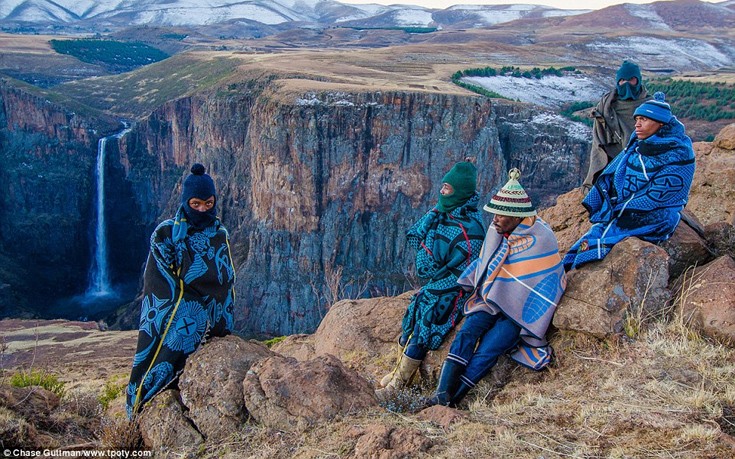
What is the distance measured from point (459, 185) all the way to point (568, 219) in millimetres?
2248

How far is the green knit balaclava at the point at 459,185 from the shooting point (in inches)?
180

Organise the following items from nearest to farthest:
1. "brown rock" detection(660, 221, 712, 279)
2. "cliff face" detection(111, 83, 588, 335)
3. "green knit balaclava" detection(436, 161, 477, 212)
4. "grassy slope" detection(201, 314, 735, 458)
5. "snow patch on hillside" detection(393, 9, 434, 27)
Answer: "grassy slope" detection(201, 314, 735, 458), "green knit balaclava" detection(436, 161, 477, 212), "brown rock" detection(660, 221, 712, 279), "cliff face" detection(111, 83, 588, 335), "snow patch on hillside" detection(393, 9, 434, 27)

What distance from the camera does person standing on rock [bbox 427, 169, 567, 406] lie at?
4227 millimetres

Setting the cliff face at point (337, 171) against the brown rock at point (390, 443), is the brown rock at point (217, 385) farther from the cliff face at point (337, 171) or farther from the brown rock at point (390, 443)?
the cliff face at point (337, 171)

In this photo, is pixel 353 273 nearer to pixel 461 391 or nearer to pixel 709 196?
pixel 709 196

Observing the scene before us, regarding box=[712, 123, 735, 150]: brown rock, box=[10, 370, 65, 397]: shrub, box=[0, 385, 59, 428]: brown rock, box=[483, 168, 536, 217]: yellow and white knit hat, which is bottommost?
box=[10, 370, 65, 397]: shrub

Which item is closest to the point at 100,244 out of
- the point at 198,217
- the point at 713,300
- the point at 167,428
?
the point at 198,217

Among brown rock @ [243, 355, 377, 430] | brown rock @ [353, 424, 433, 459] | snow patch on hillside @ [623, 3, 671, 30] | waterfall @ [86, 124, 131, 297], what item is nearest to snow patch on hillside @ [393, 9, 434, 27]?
snow patch on hillside @ [623, 3, 671, 30]

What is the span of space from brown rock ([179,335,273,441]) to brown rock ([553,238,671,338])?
2.30 meters

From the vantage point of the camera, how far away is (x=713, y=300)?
4047 millimetres

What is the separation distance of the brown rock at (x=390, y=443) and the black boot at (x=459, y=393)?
3.28 ft

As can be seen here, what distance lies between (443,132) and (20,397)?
2589 centimetres

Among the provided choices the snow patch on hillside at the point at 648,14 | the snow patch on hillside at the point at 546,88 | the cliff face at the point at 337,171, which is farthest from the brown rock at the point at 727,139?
the snow patch on hillside at the point at 648,14

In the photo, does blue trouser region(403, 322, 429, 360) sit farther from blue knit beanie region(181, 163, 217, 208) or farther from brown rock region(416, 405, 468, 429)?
blue knit beanie region(181, 163, 217, 208)
